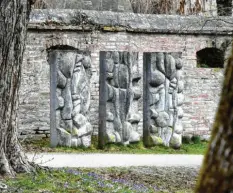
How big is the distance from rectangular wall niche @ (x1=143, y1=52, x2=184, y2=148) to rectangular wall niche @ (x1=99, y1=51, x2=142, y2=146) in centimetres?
24

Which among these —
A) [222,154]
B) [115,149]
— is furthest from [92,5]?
[222,154]

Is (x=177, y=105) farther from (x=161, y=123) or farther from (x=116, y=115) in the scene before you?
(x=116, y=115)

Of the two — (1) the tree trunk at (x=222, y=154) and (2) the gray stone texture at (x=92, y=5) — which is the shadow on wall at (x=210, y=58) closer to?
(2) the gray stone texture at (x=92, y=5)

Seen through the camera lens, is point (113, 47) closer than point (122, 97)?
No

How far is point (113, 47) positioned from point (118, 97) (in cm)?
198

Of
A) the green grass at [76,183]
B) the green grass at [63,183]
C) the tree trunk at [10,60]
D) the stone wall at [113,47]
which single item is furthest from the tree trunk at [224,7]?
the tree trunk at [10,60]

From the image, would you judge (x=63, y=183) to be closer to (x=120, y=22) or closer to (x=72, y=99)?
(x=72, y=99)

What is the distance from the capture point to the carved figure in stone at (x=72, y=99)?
12570 millimetres

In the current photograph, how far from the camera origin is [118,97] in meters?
12.9

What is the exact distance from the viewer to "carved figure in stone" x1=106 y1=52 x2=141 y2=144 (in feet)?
42.1

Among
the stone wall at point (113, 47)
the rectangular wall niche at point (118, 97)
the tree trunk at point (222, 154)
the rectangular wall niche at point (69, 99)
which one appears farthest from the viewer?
the stone wall at point (113, 47)

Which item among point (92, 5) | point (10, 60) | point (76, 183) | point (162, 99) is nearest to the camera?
point (10, 60)

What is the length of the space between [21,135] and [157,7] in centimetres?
745

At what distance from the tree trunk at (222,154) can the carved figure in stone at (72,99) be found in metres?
10.2
